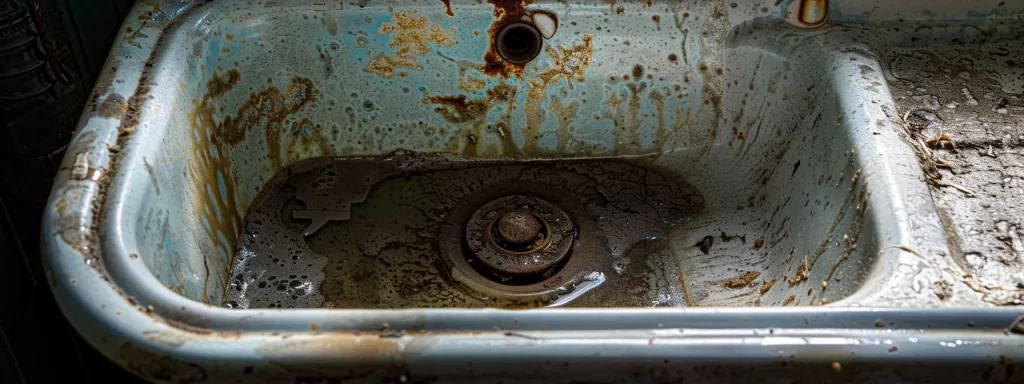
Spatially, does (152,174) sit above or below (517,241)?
above

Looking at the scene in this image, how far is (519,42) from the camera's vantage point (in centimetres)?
158

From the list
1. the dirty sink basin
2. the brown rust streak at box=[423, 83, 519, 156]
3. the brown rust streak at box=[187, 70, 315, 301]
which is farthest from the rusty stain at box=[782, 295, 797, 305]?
the brown rust streak at box=[187, 70, 315, 301]

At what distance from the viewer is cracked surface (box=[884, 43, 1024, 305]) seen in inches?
40.6

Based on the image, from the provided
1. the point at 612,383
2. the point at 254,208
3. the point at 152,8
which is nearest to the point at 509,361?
the point at 612,383

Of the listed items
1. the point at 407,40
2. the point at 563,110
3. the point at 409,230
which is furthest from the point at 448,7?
the point at 409,230

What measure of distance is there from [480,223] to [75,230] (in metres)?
0.77

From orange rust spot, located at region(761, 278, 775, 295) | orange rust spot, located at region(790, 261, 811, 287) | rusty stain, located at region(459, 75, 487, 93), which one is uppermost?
rusty stain, located at region(459, 75, 487, 93)

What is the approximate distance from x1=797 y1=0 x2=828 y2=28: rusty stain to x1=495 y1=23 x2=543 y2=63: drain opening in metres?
0.51

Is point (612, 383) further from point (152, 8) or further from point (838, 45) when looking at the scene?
point (152, 8)

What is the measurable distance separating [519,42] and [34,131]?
2.90 ft

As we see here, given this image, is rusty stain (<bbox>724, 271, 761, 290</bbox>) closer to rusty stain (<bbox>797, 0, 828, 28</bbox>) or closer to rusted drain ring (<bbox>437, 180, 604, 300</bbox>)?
rusted drain ring (<bbox>437, 180, 604, 300</bbox>)

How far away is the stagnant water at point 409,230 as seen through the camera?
4.69ft

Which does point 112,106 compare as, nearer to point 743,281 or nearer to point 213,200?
point 213,200

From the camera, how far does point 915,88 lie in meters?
1.36
